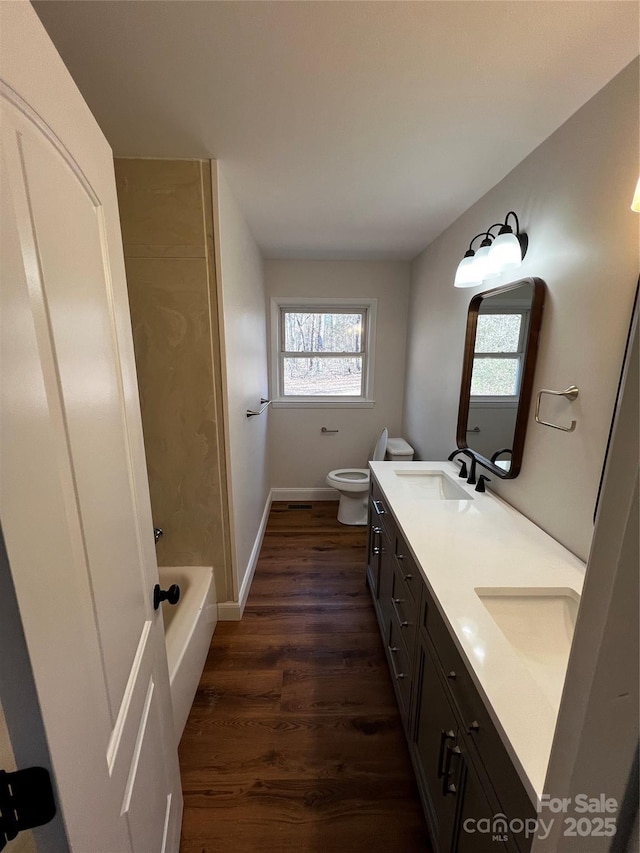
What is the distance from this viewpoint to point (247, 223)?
2340 mm

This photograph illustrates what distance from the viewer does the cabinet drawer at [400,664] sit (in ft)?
4.53

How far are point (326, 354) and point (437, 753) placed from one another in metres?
2.98

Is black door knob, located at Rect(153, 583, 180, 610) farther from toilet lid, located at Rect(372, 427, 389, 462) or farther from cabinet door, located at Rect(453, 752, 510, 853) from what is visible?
toilet lid, located at Rect(372, 427, 389, 462)

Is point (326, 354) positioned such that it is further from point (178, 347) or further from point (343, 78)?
point (343, 78)

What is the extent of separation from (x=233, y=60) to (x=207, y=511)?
1.79m

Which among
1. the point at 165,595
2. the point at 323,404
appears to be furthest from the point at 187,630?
the point at 323,404

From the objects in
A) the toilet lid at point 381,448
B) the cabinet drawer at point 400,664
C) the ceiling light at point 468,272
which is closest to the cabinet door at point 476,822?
the cabinet drawer at point 400,664

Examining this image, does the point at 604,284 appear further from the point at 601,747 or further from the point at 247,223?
the point at 247,223

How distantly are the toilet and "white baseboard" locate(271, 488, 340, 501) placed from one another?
44 centimetres

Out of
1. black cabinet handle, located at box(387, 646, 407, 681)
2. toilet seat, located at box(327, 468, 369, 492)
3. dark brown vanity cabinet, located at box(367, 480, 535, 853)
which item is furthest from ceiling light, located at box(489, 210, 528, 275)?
toilet seat, located at box(327, 468, 369, 492)

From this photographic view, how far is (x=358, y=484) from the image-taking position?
3049 mm

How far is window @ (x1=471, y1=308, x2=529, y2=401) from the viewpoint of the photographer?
5.03ft

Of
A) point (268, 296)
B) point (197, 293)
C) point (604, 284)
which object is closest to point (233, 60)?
point (197, 293)

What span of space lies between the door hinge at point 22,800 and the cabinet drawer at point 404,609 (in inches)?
A: 42.6
